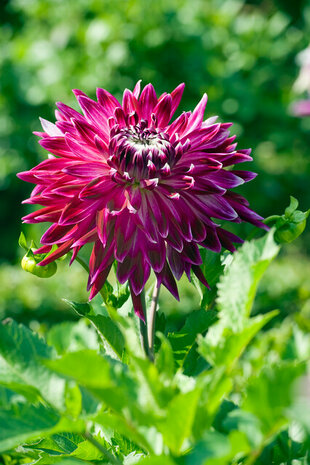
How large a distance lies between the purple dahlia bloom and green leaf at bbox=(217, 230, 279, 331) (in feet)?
0.49

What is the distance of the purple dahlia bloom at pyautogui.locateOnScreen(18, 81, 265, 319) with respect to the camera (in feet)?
2.27

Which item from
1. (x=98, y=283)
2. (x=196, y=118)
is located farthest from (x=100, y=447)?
(x=196, y=118)

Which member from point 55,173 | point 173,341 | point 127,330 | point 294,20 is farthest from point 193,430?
point 294,20

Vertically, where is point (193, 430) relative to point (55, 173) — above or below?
below

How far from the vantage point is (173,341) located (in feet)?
2.25

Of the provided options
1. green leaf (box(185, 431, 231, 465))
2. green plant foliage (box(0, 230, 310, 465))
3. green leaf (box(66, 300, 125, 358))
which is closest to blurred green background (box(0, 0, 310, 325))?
green leaf (box(66, 300, 125, 358))

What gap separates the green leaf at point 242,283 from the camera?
0.52 m

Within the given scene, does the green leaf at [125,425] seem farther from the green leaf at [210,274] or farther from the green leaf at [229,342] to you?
the green leaf at [210,274]

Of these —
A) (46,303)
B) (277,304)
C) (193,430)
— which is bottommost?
(277,304)

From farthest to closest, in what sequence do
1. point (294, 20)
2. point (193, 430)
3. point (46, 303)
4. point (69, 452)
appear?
point (294, 20) → point (46, 303) → point (69, 452) → point (193, 430)

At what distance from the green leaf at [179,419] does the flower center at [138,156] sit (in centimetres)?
35

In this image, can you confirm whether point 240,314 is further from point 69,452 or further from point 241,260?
point 69,452

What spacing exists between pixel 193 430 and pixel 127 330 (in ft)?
0.32

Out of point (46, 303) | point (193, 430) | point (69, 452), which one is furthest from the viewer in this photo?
point (46, 303)
